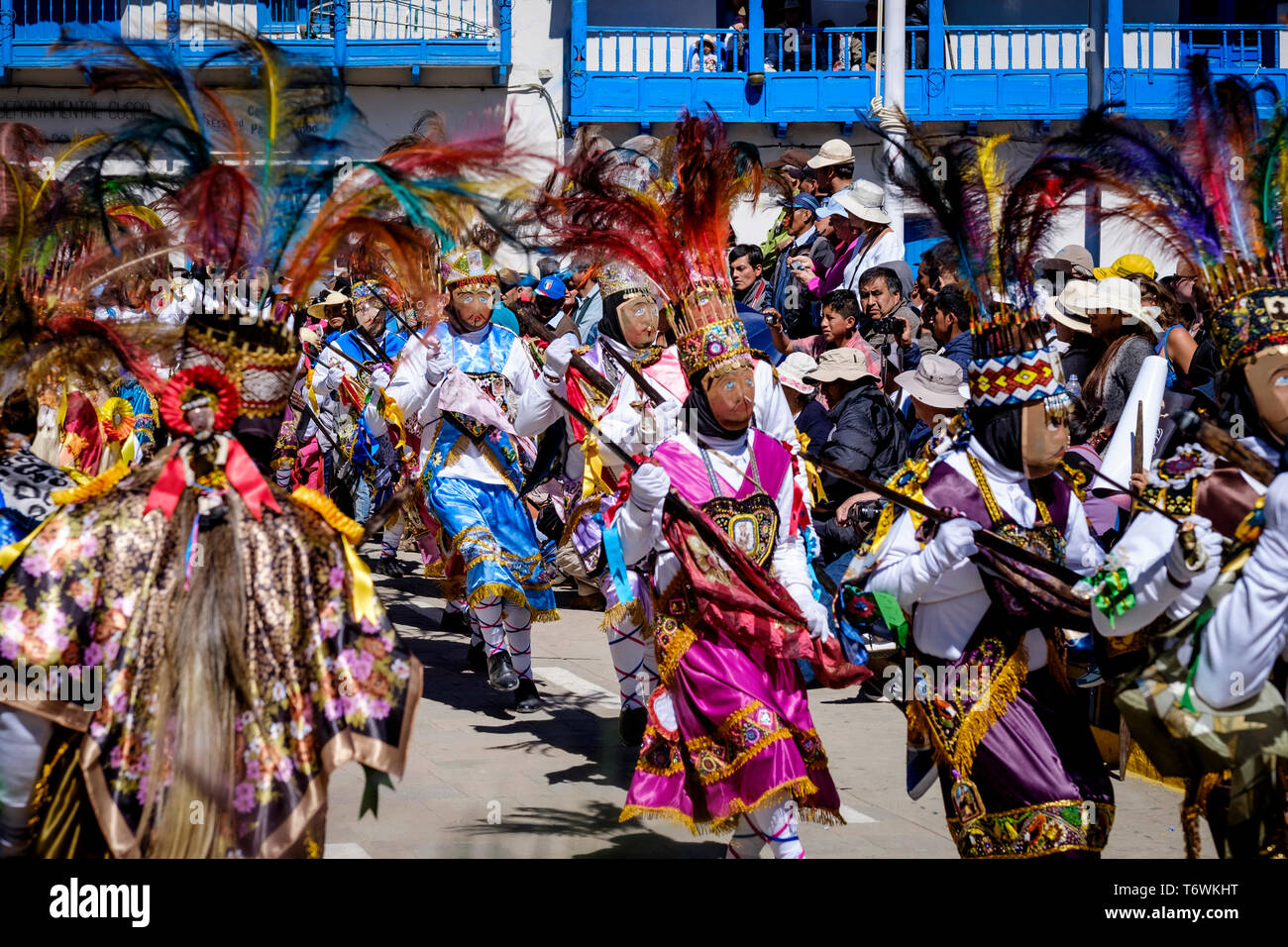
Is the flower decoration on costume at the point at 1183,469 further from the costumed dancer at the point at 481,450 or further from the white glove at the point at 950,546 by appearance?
the costumed dancer at the point at 481,450

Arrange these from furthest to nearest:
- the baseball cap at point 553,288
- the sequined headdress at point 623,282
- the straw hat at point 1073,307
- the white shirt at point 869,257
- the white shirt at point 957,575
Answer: the baseball cap at point 553,288
the white shirt at point 869,257
the straw hat at point 1073,307
the sequined headdress at point 623,282
the white shirt at point 957,575

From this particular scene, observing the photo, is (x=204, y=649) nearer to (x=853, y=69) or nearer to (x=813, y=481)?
(x=813, y=481)

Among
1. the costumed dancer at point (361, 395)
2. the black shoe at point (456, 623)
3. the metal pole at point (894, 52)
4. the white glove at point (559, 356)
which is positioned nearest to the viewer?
the white glove at point (559, 356)

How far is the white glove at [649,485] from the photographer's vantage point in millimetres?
5320

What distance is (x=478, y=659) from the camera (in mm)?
9562

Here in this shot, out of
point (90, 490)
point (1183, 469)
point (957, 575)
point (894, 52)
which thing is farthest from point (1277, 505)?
point (894, 52)

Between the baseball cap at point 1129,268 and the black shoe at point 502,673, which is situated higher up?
the baseball cap at point 1129,268

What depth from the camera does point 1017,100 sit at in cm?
2191

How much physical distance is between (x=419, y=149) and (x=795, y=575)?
6.78ft

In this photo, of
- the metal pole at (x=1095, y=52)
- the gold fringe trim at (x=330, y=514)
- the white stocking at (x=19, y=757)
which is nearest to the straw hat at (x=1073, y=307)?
the gold fringe trim at (x=330, y=514)

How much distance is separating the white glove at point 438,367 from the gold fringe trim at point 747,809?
396 centimetres

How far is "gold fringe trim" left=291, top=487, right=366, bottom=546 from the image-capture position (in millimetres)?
4105

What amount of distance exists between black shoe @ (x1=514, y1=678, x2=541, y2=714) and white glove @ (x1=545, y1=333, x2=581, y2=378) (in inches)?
66.2

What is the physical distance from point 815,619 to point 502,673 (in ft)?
→ 11.7
